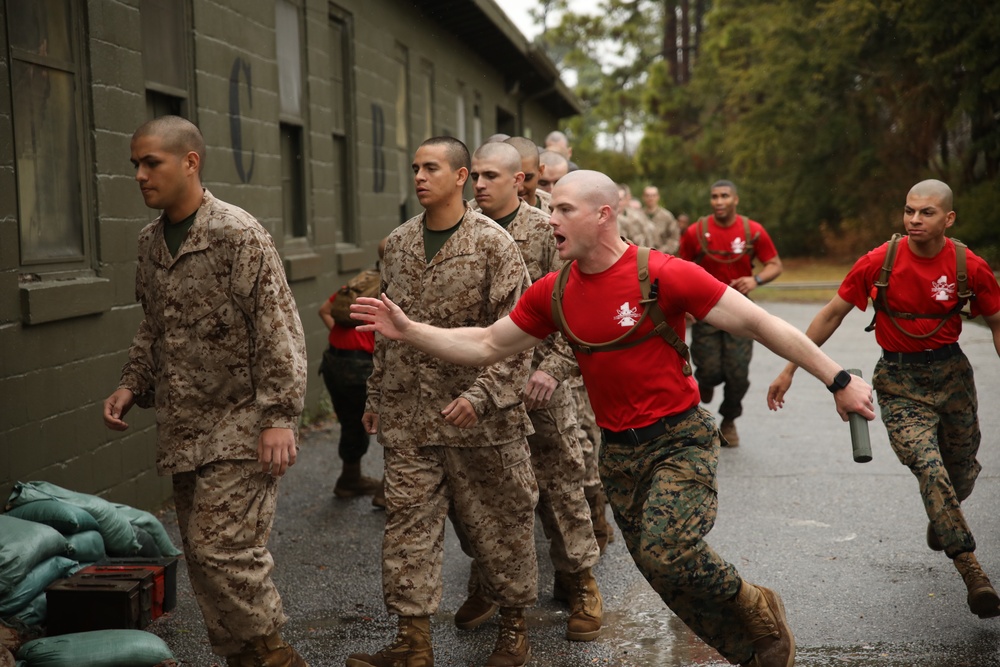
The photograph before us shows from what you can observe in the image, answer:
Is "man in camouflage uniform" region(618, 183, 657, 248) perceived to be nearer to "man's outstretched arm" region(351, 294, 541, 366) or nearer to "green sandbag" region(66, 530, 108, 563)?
"green sandbag" region(66, 530, 108, 563)

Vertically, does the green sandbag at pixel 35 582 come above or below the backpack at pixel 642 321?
below

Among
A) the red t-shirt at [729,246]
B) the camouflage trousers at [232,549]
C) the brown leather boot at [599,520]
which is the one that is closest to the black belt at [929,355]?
the brown leather boot at [599,520]

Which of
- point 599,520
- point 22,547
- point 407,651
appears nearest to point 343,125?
point 599,520

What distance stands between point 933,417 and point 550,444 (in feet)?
6.48

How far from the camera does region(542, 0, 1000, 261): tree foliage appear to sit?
31.7 meters

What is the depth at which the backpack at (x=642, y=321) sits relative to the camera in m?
4.67

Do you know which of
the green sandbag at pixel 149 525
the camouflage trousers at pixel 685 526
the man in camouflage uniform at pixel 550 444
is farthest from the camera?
the green sandbag at pixel 149 525

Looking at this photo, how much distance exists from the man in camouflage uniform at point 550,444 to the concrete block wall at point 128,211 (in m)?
2.49

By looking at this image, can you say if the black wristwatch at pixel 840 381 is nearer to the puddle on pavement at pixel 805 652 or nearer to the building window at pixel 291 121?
the puddle on pavement at pixel 805 652

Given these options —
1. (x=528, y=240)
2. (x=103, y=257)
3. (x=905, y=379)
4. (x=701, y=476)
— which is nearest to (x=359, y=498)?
(x=103, y=257)

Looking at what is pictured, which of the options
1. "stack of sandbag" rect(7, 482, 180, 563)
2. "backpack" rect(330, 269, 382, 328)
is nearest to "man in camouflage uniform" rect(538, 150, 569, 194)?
"backpack" rect(330, 269, 382, 328)

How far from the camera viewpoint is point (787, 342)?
4.47m

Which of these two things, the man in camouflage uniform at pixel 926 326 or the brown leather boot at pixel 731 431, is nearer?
the man in camouflage uniform at pixel 926 326

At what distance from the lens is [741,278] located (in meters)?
11.0
